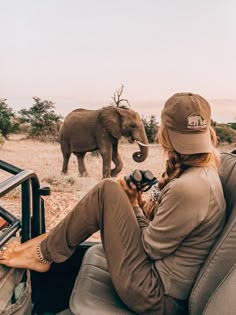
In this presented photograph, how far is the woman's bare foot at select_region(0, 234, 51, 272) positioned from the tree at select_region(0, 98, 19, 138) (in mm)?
11351

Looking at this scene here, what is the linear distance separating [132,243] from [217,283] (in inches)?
11.9

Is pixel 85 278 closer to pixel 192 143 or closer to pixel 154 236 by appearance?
pixel 154 236

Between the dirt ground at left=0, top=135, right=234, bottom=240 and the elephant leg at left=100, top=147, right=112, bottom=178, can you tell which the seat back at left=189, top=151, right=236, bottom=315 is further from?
the elephant leg at left=100, top=147, right=112, bottom=178

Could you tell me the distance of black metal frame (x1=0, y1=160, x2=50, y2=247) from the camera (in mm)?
1367

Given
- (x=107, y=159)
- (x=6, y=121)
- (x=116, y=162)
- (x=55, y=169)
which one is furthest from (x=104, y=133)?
(x=6, y=121)

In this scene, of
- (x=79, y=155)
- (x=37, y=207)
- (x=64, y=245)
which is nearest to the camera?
(x=64, y=245)

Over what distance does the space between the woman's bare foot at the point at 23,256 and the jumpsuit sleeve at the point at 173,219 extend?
1.27 feet

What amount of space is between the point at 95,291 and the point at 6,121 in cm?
1169

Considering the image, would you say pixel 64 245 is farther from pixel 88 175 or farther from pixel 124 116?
pixel 88 175

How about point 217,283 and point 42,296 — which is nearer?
point 217,283

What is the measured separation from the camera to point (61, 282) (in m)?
1.83

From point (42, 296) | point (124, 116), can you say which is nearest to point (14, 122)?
point (124, 116)

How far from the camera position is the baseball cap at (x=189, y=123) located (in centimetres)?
143

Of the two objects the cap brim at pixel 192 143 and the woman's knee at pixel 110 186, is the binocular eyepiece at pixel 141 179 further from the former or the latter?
the cap brim at pixel 192 143
